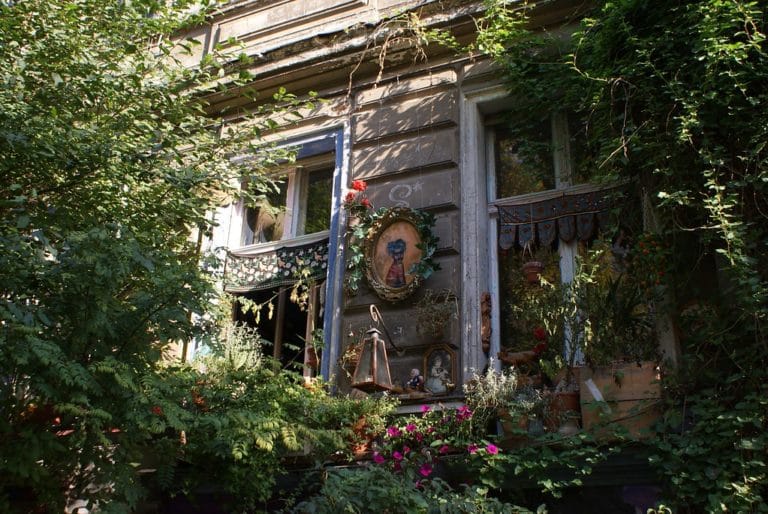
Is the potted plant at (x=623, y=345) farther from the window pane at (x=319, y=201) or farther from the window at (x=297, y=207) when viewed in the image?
the window at (x=297, y=207)

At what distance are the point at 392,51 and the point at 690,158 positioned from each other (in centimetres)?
351

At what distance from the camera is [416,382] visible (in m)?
6.60

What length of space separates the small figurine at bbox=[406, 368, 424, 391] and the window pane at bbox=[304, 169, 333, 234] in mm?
2196

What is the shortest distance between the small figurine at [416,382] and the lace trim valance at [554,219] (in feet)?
4.59

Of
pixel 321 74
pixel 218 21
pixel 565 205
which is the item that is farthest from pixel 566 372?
pixel 218 21

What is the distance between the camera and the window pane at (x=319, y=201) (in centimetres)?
835

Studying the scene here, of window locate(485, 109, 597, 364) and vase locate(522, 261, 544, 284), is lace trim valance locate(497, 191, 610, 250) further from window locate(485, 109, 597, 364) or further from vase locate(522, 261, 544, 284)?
vase locate(522, 261, 544, 284)

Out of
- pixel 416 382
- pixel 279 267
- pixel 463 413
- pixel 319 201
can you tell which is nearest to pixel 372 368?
pixel 416 382

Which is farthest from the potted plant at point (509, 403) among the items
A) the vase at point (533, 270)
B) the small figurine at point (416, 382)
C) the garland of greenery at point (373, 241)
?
the garland of greenery at point (373, 241)

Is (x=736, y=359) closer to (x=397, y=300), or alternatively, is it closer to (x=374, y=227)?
(x=397, y=300)

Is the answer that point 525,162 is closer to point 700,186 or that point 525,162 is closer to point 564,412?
point 700,186

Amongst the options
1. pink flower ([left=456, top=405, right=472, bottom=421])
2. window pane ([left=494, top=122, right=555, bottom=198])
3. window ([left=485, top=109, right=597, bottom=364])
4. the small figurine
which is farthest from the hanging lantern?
window pane ([left=494, top=122, right=555, bottom=198])

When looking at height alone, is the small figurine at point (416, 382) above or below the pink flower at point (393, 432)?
above

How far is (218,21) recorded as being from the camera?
9719mm
